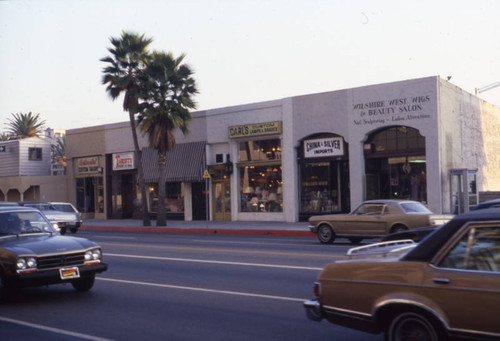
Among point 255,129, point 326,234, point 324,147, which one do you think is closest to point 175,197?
point 255,129

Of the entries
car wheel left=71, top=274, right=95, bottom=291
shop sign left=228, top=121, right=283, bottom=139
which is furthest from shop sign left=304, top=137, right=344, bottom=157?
car wheel left=71, top=274, right=95, bottom=291

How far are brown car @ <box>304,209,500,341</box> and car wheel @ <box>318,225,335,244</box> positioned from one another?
43.9ft

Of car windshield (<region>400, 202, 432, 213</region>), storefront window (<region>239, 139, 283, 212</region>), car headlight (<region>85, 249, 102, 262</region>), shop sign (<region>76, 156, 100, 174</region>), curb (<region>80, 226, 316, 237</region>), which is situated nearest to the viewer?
car headlight (<region>85, 249, 102, 262</region>)

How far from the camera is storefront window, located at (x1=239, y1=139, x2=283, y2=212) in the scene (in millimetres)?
31484

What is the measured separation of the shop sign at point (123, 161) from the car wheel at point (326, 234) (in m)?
22.2

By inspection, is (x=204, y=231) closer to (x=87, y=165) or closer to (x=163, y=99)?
(x=163, y=99)

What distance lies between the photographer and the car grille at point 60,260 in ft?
30.3

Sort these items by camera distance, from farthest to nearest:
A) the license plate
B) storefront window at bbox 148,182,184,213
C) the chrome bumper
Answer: storefront window at bbox 148,182,184,213
the license plate
the chrome bumper

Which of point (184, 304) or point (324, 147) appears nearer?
point (184, 304)

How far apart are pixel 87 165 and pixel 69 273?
34.4m

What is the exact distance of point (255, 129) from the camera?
31.6 meters

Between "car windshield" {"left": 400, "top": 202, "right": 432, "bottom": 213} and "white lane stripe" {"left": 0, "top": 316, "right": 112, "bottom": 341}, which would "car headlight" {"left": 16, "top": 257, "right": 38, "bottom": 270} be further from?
"car windshield" {"left": 400, "top": 202, "right": 432, "bottom": 213}

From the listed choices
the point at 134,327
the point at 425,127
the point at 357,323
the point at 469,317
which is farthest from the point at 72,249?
the point at 425,127

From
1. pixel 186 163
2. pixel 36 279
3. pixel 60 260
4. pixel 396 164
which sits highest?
pixel 186 163
